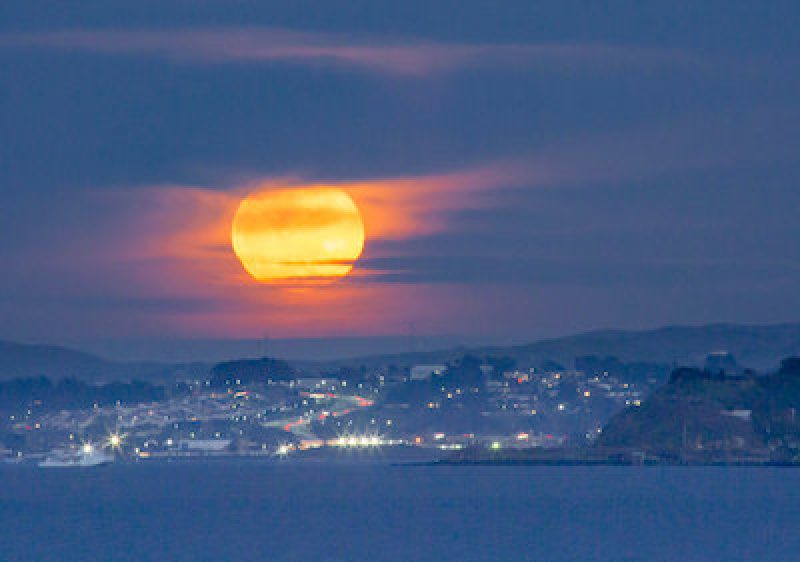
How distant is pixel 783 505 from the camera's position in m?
199

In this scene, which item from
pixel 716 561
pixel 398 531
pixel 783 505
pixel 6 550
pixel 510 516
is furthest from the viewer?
pixel 783 505

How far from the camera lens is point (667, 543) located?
149 meters

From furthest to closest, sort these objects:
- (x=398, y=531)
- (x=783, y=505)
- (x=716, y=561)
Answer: (x=783, y=505)
(x=398, y=531)
(x=716, y=561)

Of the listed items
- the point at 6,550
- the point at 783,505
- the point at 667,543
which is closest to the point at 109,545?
the point at 6,550

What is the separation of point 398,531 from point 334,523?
1143 cm

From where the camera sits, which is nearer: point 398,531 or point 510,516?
point 398,531

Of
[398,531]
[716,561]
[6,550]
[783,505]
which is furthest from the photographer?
[783,505]

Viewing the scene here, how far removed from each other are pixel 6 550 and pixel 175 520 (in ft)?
127

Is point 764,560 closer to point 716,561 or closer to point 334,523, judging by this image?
point 716,561

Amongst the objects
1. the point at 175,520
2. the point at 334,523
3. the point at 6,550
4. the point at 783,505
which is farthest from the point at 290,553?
the point at 783,505

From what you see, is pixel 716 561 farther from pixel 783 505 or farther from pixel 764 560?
pixel 783 505

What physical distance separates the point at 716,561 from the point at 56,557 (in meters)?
50.5

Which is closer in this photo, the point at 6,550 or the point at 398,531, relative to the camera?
the point at 6,550

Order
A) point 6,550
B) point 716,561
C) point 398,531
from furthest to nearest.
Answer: point 398,531
point 6,550
point 716,561
